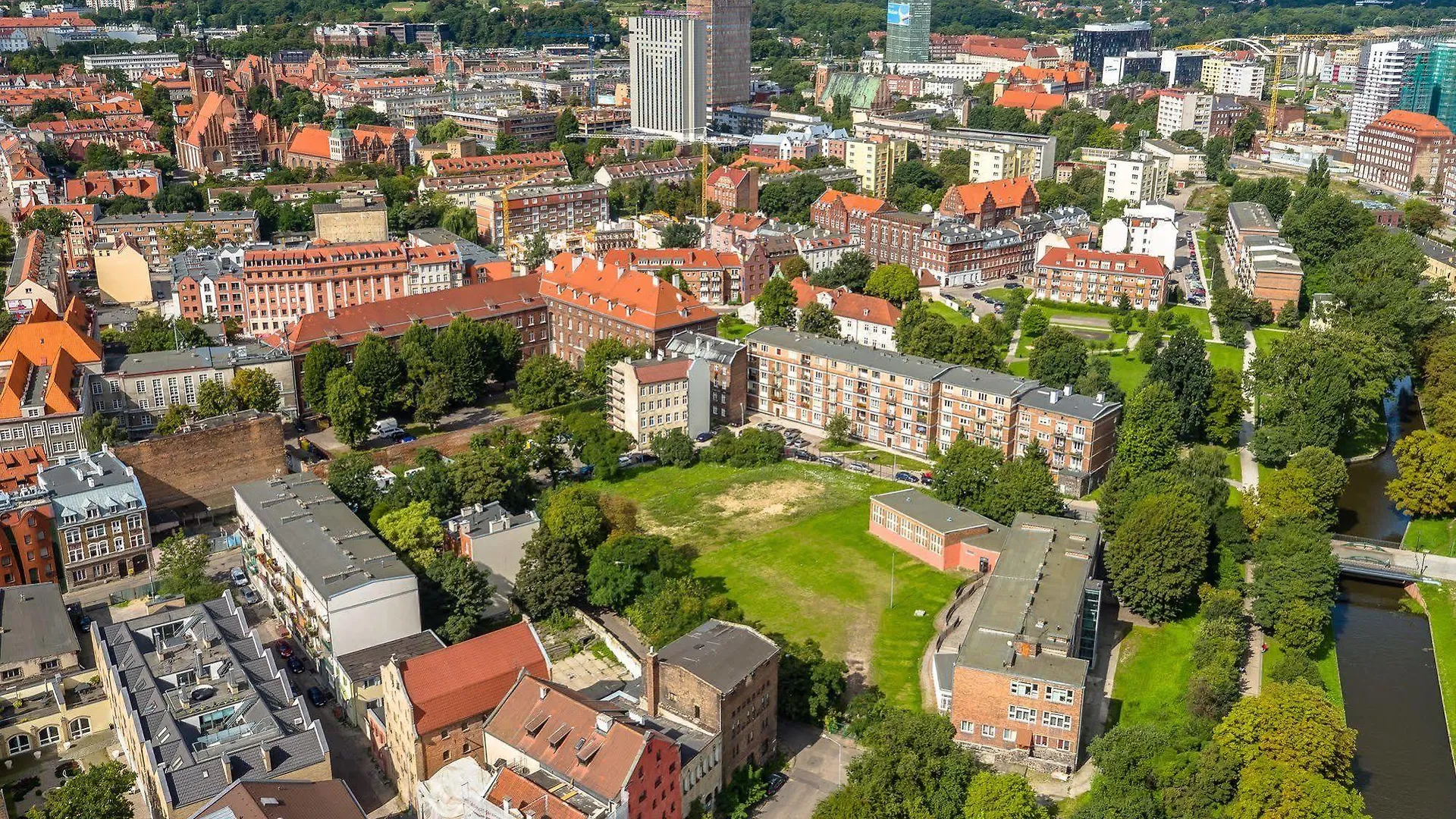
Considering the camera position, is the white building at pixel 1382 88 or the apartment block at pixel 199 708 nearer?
the apartment block at pixel 199 708

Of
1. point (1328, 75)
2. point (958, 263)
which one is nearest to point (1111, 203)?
point (958, 263)

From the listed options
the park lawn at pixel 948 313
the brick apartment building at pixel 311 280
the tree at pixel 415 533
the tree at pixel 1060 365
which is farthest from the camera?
the park lawn at pixel 948 313

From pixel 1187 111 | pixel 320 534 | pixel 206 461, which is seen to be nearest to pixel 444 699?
pixel 320 534

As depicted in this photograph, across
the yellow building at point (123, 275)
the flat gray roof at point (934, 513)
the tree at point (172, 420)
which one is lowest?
the flat gray roof at point (934, 513)

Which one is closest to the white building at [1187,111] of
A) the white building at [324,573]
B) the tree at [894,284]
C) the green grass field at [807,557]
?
the tree at [894,284]

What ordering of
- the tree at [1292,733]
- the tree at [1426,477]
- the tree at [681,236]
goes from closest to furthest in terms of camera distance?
the tree at [1292,733] < the tree at [1426,477] < the tree at [681,236]

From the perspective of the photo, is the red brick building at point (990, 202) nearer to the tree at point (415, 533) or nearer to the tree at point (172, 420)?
the tree at point (172, 420)

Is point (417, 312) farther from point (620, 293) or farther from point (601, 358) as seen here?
point (620, 293)
